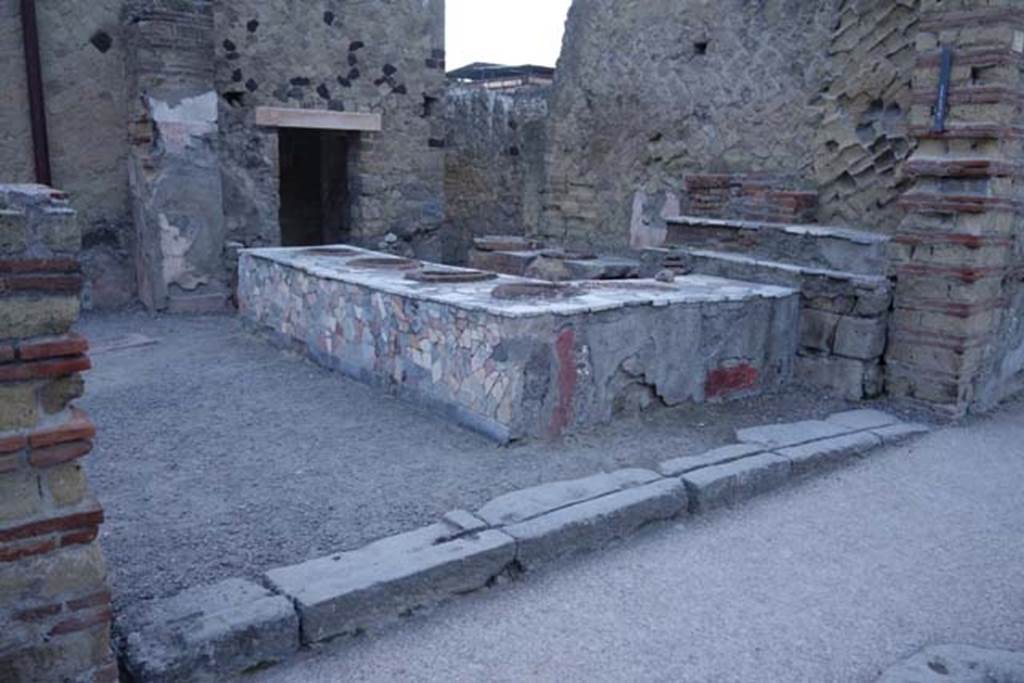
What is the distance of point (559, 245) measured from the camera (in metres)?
8.41

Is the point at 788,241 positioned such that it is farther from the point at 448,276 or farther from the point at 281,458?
the point at 281,458

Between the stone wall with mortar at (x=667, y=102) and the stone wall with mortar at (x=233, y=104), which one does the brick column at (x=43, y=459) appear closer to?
the stone wall with mortar at (x=667, y=102)

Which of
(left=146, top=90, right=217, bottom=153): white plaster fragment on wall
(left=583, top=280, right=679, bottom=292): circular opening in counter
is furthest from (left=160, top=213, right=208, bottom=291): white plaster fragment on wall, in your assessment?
(left=583, top=280, right=679, bottom=292): circular opening in counter

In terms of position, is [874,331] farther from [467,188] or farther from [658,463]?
[467,188]

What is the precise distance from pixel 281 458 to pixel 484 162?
8.80 m

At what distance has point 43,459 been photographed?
1924 mm

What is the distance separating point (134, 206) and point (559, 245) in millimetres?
4134

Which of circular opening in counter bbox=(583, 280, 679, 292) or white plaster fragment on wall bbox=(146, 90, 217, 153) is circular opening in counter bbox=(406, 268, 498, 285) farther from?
white plaster fragment on wall bbox=(146, 90, 217, 153)

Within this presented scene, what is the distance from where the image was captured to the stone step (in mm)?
Result: 5312

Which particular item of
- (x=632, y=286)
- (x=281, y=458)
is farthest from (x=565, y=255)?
(x=281, y=458)

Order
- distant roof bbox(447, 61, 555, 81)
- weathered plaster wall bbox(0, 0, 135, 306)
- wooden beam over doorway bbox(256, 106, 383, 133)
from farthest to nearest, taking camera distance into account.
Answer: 1. distant roof bbox(447, 61, 555, 81)
2. wooden beam over doorway bbox(256, 106, 383, 133)
3. weathered plaster wall bbox(0, 0, 135, 306)

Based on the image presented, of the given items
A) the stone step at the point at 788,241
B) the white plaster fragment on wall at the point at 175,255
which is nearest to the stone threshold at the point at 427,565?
the stone step at the point at 788,241

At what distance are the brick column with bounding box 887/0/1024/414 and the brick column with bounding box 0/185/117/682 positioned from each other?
15.1 feet

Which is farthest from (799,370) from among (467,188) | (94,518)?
(467,188)
